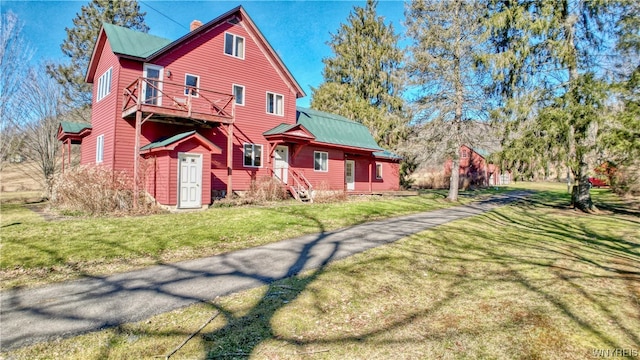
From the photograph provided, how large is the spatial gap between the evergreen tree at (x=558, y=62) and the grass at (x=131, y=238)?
9.05 metres

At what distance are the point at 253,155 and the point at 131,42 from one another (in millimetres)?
8087

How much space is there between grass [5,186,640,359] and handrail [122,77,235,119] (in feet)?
36.3

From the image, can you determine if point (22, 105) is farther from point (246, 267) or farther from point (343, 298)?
point (343, 298)

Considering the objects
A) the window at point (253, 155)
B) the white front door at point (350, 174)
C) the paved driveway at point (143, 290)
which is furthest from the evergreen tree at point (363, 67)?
the paved driveway at point (143, 290)

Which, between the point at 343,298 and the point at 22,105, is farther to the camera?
the point at 22,105

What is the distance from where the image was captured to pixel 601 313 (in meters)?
4.49

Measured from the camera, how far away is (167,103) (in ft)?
50.4

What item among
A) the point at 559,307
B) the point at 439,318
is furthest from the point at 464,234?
the point at 439,318

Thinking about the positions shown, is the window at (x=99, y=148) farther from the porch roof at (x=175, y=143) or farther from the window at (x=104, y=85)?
the porch roof at (x=175, y=143)

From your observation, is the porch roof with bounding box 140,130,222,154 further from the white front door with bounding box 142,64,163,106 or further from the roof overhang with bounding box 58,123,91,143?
the roof overhang with bounding box 58,123,91,143

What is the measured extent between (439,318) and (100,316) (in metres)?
4.55

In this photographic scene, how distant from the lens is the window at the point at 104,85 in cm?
1631

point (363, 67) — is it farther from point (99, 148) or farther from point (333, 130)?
point (99, 148)

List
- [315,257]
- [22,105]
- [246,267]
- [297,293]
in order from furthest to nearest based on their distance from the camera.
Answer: [22,105], [315,257], [246,267], [297,293]
